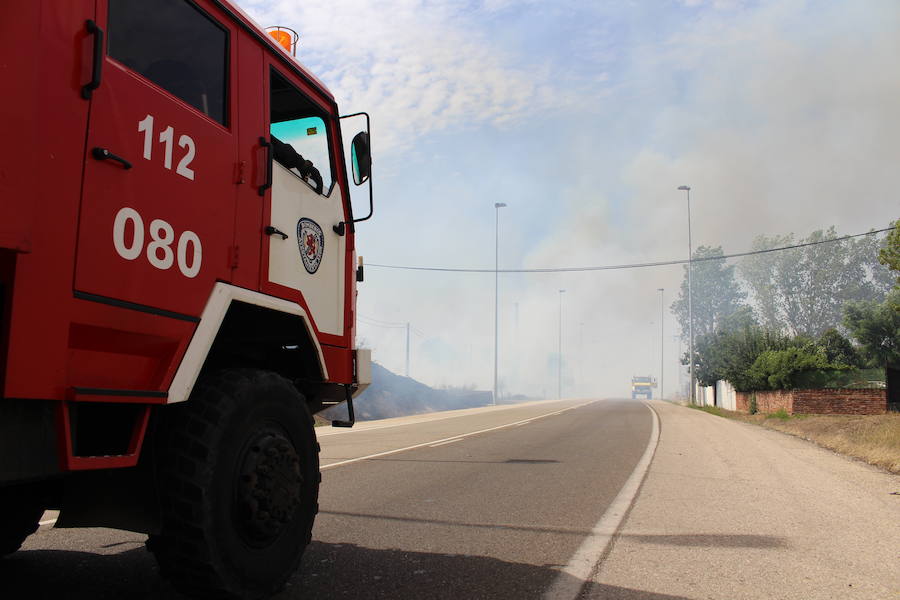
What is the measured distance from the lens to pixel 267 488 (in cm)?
297

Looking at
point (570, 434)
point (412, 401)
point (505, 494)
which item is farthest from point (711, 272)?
point (505, 494)

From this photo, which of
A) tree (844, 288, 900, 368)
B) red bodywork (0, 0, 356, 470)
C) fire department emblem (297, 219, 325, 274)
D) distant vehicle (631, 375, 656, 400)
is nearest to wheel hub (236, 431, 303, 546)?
red bodywork (0, 0, 356, 470)

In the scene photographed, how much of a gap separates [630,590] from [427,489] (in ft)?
12.1

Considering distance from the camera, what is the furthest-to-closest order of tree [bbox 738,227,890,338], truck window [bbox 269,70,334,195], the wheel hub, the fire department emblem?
tree [bbox 738,227,890,338]
truck window [bbox 269,70,334,195]
the fire department emblem
the wheel hub

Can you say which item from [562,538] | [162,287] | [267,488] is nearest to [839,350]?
[562,538]

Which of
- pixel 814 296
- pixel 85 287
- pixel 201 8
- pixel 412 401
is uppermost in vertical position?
pixel 814 296

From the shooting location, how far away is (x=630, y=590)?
147 inches

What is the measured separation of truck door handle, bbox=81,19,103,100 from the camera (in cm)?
228

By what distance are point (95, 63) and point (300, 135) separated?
6.06ft

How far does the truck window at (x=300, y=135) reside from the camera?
3766 mm

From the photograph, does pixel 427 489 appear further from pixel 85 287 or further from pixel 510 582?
pixel 85 287

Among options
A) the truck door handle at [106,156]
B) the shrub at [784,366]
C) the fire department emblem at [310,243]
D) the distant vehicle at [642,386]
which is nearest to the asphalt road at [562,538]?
the fire department emblem at [310,243]

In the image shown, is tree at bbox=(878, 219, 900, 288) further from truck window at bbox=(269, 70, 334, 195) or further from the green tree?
the green tree

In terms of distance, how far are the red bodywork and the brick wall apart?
2579cm
